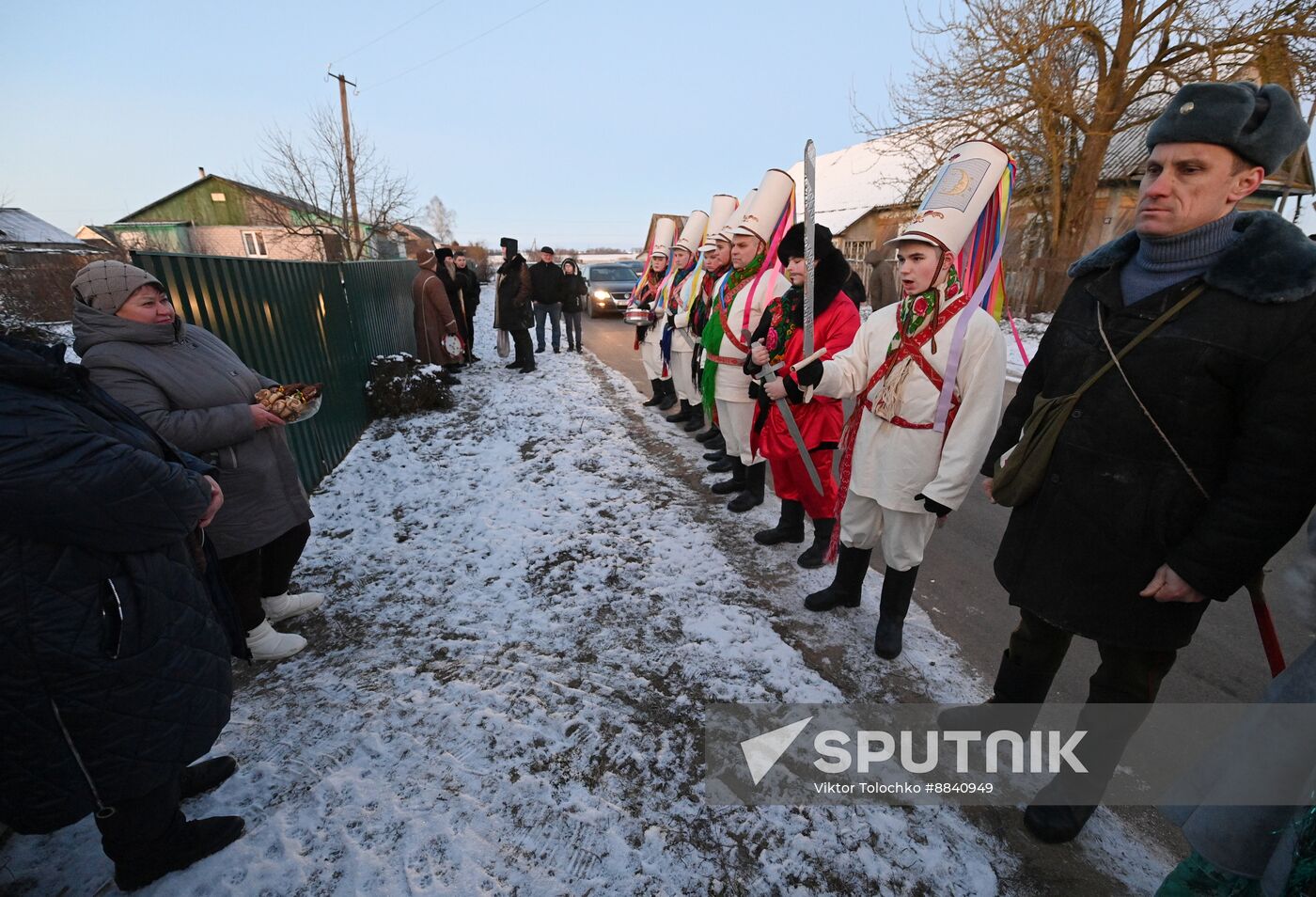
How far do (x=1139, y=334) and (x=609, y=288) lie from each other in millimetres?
16566

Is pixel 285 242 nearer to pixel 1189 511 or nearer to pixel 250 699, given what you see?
pixel 250 699

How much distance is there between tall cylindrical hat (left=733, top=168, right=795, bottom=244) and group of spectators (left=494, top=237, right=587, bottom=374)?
5.93 m

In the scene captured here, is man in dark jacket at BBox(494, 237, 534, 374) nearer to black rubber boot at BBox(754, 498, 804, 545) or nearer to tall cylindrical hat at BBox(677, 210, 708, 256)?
tall cylindrical hat at BBox(677, 210, 708, 256)

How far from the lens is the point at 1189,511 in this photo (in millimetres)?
1554

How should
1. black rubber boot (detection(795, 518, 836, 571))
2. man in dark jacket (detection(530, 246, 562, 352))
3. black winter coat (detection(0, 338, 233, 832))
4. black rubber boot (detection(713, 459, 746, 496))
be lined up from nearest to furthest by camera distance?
black winter coat (detection(0, 338, 233, 832)) → black rubber boot (detection(795, 518, 836, 571)) → black rubber boot (detection(713, 459, 746, 496)) → man in dark jacket (detection(530, 246, 562, 352))

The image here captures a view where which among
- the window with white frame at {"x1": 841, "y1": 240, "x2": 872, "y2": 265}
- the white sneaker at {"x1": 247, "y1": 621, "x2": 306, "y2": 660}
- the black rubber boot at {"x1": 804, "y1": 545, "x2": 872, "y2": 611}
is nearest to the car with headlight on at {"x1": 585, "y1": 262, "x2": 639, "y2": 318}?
the window with white frame at {"x1": 841, "y1": 240, "x2": 872, "y2": 265}

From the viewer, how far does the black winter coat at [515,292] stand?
9312mm

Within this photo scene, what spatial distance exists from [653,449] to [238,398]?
12.8ft

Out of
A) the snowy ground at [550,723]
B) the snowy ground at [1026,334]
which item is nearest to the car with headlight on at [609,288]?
the snowy ground at [1026,334]

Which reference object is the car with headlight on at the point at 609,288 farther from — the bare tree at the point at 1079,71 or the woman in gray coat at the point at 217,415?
the woman in gray coat at the point at 217,415

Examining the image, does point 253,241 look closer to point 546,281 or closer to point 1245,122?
point 546,281

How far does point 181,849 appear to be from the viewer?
174 centimetres

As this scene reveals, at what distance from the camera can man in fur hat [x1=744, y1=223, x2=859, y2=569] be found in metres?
3.26

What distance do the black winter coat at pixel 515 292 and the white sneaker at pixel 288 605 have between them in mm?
6982
